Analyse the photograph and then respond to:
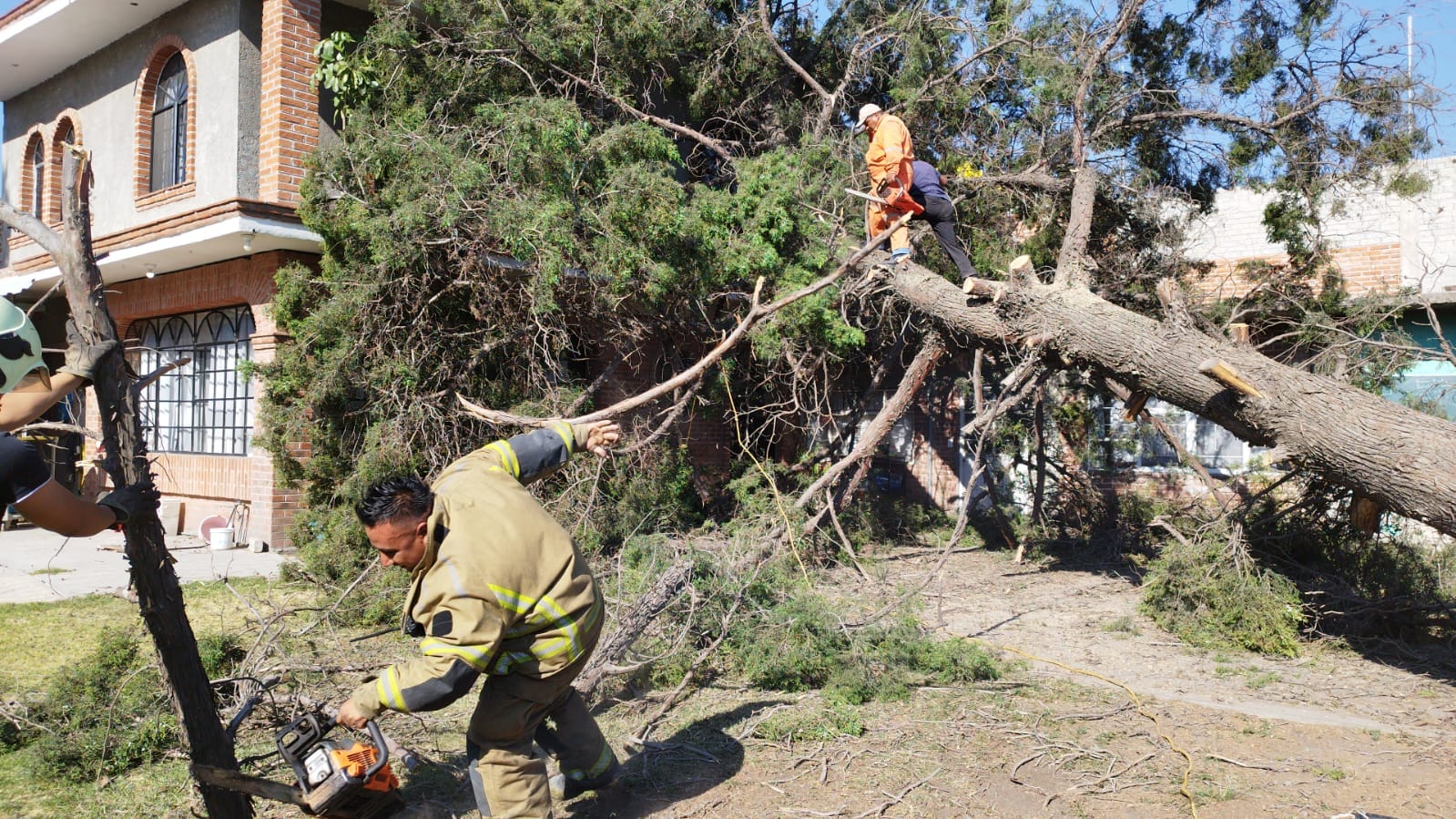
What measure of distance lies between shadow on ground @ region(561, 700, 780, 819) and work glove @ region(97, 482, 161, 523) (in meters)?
2.05

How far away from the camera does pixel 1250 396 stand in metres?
6.02

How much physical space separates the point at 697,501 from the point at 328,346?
4.35 meters

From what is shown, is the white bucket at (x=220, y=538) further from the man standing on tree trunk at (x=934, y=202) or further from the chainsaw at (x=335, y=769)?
the man standing on tree trunk at (x=934, y=202)

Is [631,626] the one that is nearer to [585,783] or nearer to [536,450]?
[585,783]

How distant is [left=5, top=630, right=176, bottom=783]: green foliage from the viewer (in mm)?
4199

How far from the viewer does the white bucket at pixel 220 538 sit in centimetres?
959

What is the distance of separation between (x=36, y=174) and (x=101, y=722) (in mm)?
12158

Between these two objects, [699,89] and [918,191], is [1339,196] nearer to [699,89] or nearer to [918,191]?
[918,191]

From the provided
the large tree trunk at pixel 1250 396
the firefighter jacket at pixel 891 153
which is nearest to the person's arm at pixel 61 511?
the large tree trunk at pixel 1250 396

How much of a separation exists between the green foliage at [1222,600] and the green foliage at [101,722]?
262 inches

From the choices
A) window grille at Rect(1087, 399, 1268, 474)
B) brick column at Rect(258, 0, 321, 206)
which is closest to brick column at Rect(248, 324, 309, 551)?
brick column at Rect(258, 0, 321, 206)

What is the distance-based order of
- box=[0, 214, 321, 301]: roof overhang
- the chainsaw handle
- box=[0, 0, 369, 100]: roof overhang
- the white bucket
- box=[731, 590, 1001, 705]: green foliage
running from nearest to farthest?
1. the chainsaw handle
2. box=[731, 590, 1001, 705]: green foliage
3. box=[0, 214, 321, 301]: roof overhang
4. the white bucket
5. box=[0, 0, 369, 100]: roof overhang

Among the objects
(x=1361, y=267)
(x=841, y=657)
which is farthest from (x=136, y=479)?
(x=1361, y=267)

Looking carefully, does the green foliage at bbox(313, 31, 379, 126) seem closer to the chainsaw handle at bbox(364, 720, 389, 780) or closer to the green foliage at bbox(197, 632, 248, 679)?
the green foliage at bbox(197, 632, 248, 679)
